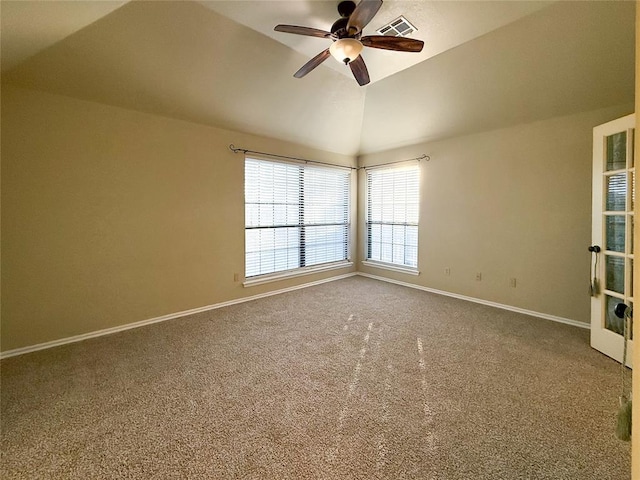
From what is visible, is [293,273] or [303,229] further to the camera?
[303,229]

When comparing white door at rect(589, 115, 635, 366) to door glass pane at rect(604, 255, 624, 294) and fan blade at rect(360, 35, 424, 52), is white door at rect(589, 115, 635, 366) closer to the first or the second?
door glass pane at rect(604, 255, 624, 294)

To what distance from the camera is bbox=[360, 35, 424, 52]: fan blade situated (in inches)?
82.3

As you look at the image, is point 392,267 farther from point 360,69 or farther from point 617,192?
point 360,69

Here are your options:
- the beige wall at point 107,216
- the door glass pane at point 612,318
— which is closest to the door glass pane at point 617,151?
the door glass pane at point 612,318

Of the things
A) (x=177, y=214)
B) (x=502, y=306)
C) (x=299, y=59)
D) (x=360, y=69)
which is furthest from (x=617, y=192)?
(x=177, y=214)

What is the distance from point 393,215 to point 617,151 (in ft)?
9.82

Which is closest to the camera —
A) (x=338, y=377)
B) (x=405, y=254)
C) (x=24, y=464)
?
(x=24, y=464)

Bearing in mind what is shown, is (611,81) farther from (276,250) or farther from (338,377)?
(276,250)

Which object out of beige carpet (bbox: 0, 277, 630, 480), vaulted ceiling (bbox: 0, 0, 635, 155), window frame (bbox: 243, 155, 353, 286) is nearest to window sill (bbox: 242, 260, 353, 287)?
window frame (bbox: 243, 155, 353, 286)

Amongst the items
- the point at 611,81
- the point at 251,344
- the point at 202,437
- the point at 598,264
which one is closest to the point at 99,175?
the point at 251,344

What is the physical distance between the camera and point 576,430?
5.27 ft

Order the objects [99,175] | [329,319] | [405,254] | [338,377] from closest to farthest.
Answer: [338,377] → [99,175] → [329,319] → [405,254]

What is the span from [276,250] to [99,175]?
8.02 feet

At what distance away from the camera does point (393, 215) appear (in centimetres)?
Answer: 512
